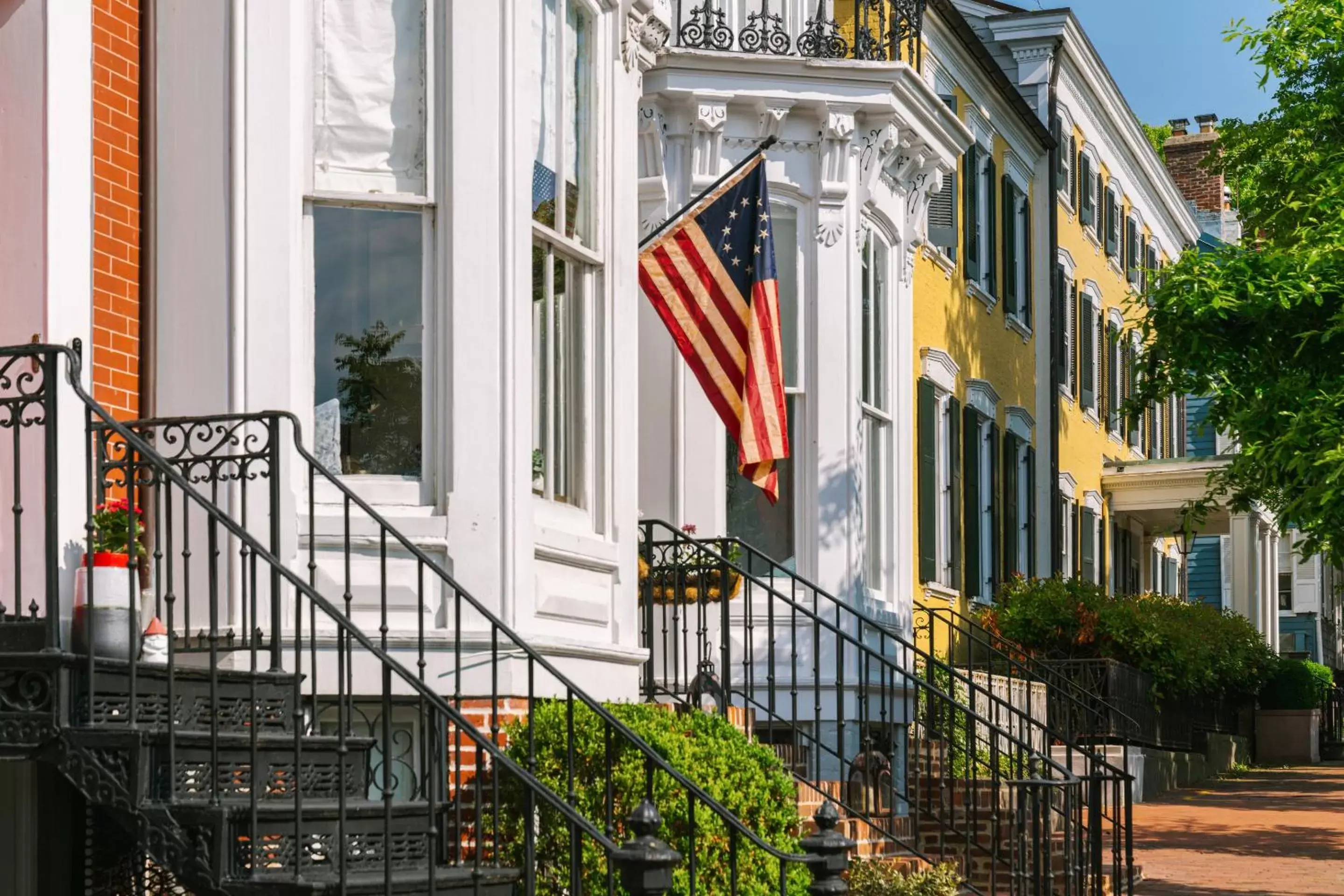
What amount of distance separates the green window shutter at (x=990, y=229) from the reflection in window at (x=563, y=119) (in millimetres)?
13299

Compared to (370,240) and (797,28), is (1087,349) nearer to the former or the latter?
(797,28)

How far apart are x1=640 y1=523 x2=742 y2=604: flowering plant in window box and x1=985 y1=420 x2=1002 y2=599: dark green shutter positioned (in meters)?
9.25

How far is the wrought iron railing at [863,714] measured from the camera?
11555mm

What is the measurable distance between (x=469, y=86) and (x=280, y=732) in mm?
3251

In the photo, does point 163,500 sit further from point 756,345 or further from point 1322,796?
point 1322,796

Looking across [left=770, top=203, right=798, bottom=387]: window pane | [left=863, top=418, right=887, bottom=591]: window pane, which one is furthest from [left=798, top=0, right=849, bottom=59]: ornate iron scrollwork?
[left=863, top=418, right=887, bottom=591]: window pane

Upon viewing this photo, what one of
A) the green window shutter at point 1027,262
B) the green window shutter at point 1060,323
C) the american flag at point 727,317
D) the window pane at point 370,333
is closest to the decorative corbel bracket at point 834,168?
the american flag at point 727,317

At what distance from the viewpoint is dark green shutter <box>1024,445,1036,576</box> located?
25.7 metres

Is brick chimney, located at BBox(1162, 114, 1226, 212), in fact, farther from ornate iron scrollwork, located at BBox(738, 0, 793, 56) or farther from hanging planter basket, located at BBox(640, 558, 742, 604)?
hanging planter basket, located at BBox(640, 558, 742, 604)

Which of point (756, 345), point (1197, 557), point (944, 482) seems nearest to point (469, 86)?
point (756, 345)

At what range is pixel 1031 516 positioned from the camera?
25828 mm

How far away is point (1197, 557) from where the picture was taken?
45.5 m

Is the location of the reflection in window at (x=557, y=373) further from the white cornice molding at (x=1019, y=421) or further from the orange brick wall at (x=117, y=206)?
the white cornice molding at (x=1019, y=421)

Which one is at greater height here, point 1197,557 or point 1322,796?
point 1197,557
